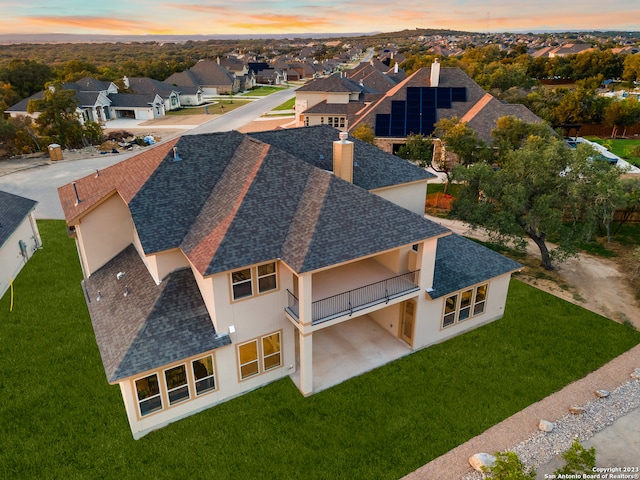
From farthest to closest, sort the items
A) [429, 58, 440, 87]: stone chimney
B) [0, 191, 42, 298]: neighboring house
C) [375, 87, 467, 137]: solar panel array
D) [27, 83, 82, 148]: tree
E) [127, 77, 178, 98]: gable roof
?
[127, 77, 178, 98]: gable roof
[27, 83, 82, 148]: tree
[429, 58, 440, 87]: stone chimney
[375, 87, 467, 137]: solar panel array
[0, 191, 42, 298]: neighboring house

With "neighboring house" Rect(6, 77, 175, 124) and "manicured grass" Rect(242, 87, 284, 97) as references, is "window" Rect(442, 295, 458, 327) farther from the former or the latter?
"manicured grass" Rect(242, 87, 284, 97)

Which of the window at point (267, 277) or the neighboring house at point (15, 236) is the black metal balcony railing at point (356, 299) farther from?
the neighboring house at point (15, 236)

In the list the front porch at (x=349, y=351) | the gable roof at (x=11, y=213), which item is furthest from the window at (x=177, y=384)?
the gable roof at (x=11, y=213)

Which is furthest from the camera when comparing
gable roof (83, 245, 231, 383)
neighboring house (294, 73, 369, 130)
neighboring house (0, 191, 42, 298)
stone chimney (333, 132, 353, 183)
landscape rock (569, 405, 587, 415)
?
neighboring house (294, 73, 369, 130)

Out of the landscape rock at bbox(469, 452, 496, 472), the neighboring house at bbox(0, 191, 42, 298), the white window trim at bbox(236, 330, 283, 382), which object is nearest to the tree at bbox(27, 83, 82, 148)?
the neighboring house at bbox(0, 191, 42, 298)

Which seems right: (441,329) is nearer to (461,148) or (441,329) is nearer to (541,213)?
(541,213)

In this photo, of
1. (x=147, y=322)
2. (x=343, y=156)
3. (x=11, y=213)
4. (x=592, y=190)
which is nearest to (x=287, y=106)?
(x=11, y=213)
